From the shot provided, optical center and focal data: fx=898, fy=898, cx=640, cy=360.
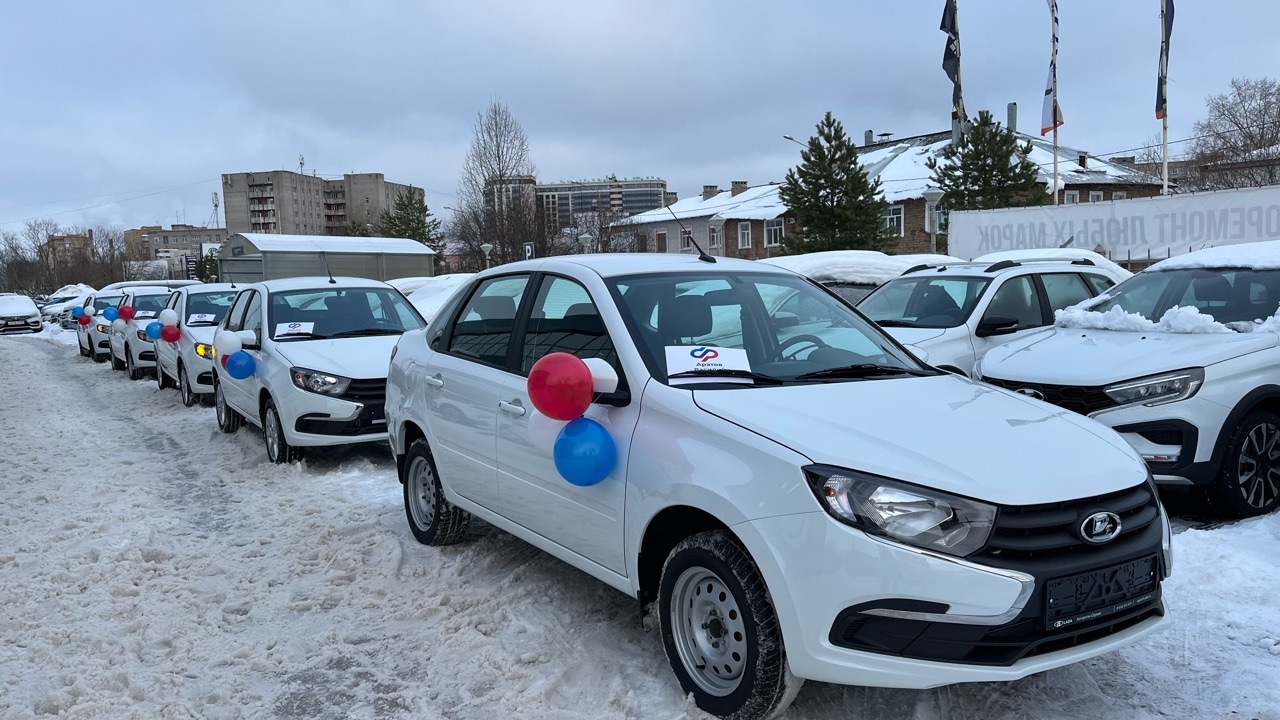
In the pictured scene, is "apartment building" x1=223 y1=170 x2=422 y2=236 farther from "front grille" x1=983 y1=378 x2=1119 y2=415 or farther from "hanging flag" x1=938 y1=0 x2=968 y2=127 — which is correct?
"front grille" x1=983 y1=378 x2=1119 y2=415

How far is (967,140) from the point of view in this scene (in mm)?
36438

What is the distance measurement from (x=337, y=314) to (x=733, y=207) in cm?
5074

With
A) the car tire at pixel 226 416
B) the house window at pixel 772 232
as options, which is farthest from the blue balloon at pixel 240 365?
the house window at pixel 772 232

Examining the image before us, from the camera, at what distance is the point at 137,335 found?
16547mm

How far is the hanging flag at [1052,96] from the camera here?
3180 cm

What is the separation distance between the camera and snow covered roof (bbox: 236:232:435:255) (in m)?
30.6

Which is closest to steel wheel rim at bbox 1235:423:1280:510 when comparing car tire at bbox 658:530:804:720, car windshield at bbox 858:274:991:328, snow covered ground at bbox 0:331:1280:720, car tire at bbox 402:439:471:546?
snow covered ground at bbox 0:331:1280:720

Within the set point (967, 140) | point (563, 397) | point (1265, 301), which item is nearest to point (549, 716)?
point (563, 397)

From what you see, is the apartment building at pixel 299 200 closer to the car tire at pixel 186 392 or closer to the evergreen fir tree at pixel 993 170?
the evergreen fir tree at pixel 993 170

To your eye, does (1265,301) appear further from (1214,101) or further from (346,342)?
(1214,101)

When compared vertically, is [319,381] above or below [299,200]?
below

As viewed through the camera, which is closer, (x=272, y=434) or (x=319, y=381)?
(x=319, y=381)

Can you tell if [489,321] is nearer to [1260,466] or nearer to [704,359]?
[704,359]

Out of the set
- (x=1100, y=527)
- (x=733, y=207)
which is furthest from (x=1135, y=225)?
(x=733, y=207)
